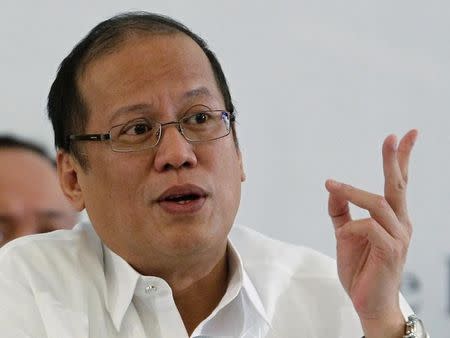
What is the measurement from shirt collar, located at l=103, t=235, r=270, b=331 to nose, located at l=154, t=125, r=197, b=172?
20 centimetres

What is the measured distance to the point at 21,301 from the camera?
4.35ft

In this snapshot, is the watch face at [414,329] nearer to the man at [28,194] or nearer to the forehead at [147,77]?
the forehead at [147,77]

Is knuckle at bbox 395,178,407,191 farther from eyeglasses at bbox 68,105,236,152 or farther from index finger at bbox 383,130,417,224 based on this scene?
eyeglasses at bbox 68,105,236,152

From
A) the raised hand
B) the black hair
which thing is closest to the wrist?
the raised hand

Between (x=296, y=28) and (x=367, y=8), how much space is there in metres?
0.24

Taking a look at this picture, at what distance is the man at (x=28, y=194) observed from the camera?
6.72 ft

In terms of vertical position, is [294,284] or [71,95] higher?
[71,95]

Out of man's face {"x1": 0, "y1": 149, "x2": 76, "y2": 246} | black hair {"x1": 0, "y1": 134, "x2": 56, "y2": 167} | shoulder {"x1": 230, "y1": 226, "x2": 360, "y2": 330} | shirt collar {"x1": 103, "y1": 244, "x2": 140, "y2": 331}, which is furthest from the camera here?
black hair {"x1": 0, "y1": 134, "x2": 56, "y2": 167}

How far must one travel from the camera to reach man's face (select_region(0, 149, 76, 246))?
204cm

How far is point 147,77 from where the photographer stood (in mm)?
1361

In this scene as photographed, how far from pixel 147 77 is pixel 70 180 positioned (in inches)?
10.7

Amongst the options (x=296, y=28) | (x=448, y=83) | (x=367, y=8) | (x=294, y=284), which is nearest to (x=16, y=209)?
(x=294, y=284)

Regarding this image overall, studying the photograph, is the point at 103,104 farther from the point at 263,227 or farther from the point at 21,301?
the point at 263,227

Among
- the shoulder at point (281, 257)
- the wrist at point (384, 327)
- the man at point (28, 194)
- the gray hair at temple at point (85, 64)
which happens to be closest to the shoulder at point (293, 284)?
the shoulder at point (281, 257)
